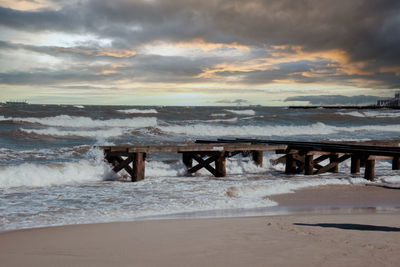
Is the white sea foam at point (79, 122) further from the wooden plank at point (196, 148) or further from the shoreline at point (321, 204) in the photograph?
the shoreline at point (321, 204)

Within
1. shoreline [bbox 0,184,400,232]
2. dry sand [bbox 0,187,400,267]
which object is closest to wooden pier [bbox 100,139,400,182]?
shoreline [bbox 0,184,400,232]

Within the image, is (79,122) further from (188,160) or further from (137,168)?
(137,168)

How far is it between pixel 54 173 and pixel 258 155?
7712mm

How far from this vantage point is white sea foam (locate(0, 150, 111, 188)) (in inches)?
456

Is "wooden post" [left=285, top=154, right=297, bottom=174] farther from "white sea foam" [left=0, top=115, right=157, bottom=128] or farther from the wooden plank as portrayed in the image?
"white sea foam" [left=0, top=115, right=157, bottom=128]

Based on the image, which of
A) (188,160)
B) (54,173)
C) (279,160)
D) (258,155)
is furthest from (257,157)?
(54,173)

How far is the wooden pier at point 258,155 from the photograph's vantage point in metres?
12.1

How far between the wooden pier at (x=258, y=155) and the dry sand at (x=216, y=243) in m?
5.51

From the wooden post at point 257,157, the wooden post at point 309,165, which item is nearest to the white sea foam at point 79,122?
the wooden post at point 257,157

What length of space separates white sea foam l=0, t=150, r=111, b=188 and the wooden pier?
477mm

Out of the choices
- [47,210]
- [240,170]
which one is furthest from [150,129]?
[47,210]

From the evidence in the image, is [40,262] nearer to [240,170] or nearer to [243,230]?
[243,230]

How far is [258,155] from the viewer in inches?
606

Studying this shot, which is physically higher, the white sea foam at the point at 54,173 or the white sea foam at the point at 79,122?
the white sea foam at the point at 79,122
